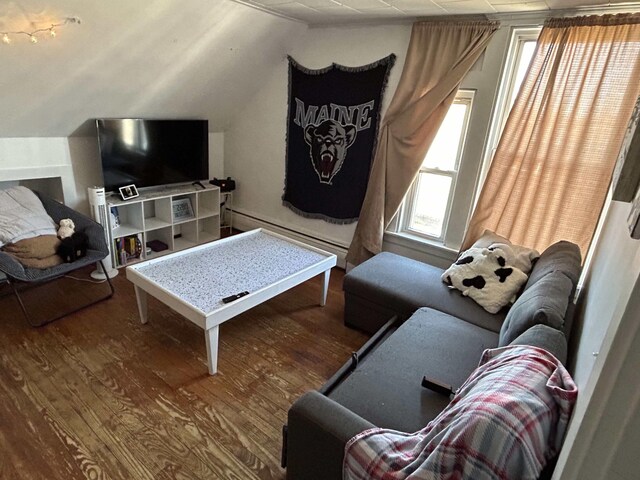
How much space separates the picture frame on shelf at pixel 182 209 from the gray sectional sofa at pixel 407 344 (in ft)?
7.05

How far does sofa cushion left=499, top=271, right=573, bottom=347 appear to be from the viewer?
149cm

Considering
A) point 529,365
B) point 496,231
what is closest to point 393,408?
point 529,365

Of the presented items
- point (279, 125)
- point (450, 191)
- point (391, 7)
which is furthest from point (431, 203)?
point (279, 125)

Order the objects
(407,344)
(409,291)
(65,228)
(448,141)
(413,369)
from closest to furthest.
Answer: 1. (413,369)
2. (407,344)
3. (409,291)
4. (65,228)
5. (448,141)

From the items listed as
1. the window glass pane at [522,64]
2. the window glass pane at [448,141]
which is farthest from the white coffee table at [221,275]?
the window glass pane at [522,64]

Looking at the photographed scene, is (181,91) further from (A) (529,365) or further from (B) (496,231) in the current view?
(A) (529,365)

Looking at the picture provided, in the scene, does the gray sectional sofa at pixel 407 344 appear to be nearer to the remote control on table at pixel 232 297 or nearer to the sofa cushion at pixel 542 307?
the sofa cushion at pixel 542 307

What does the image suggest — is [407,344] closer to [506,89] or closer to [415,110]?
[415,110]

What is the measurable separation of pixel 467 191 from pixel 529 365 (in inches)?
77.5

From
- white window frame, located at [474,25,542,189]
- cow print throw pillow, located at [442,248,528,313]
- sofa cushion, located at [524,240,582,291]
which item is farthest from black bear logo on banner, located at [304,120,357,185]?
sofa cushion, located at [524,240,582,291]

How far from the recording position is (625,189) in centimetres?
77

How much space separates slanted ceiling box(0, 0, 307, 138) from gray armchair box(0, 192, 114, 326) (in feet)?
2.15

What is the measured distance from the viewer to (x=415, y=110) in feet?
9.42

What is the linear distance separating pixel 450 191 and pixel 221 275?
1.88m
